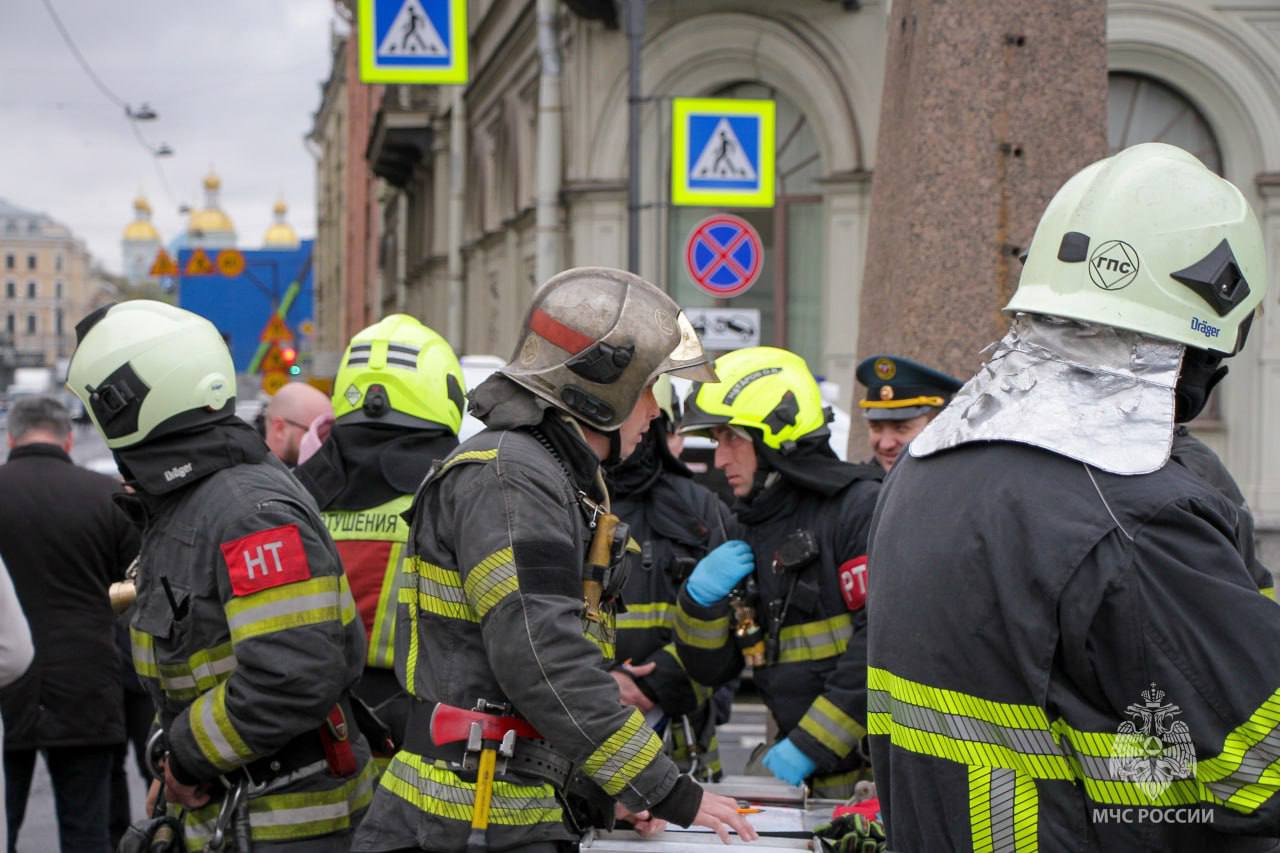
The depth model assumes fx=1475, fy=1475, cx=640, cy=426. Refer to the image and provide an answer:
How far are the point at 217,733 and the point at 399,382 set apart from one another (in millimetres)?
1496

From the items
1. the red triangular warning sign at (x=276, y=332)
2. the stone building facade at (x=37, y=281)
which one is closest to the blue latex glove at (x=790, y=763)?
the red triangular warning sign at (x=276, y=332)

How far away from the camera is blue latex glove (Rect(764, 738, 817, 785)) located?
3605mm

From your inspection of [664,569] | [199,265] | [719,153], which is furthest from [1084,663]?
[199,265]

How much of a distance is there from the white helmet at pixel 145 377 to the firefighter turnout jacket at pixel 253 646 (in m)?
0.15

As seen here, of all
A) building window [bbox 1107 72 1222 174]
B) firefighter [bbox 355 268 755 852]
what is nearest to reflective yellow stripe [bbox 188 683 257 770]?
firefighter [bbox 355 268 755 852]

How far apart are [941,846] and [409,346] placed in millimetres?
2747

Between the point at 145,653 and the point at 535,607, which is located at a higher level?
the point at 535,607

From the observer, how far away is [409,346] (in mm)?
4363

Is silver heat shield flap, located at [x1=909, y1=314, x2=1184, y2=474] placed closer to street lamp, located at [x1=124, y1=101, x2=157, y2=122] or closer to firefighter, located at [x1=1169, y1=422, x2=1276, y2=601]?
firefighter, located at [x1=1169, y1=422, x2=1276, y2=601]

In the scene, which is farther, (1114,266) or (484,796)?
(484,796)

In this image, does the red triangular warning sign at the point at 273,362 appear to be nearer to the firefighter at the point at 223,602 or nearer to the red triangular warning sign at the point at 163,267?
the red triangular warning sign at the point at 163,267

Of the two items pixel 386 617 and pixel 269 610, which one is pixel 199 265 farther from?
pixel 269 610

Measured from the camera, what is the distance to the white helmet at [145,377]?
10.3ft

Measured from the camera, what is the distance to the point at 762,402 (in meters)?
3.96
